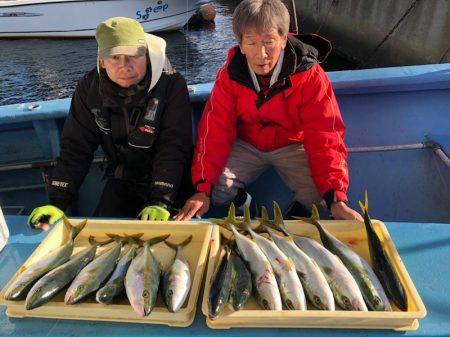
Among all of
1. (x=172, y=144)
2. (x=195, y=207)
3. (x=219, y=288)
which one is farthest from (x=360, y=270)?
(x=172, y=144)

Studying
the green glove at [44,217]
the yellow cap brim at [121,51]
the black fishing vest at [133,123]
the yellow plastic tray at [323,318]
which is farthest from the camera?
the black fishing vest at [133,123]

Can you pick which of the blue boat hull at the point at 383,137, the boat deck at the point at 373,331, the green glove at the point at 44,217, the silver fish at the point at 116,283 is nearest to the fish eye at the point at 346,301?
the boat deck at the point at 373,331

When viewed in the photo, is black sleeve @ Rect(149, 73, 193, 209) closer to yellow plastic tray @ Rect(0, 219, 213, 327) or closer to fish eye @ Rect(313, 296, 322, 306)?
yellow plastic tray @ Rect(0, 219, 213, 327)

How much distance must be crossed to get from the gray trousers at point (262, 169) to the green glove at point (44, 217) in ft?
3.96

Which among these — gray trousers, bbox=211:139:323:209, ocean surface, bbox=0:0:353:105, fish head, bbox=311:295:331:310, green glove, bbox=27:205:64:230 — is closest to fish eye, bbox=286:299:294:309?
fish head, bbox=311:295:331:310

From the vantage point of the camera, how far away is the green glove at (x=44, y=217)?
95.3 inches

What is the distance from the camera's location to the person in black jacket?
2676 millimetres

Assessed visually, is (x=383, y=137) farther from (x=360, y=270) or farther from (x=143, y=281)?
(x=143, y=281)

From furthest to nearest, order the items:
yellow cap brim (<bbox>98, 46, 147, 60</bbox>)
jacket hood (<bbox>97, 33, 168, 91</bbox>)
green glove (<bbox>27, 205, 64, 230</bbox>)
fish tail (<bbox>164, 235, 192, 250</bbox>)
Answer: jacket hood (<bbox>97, 33, 168, 91</bbox>) < yellow cap brim (<bbox>98, 46, 147, 60</bbox>) < green glove (<bbox>27, 205, 64, 230</bbox>) < fish tail (<bbox>164, 235, 192, 250</bbox>)

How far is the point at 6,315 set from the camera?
1.78m

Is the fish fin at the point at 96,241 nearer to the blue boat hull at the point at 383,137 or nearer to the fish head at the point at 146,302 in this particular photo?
the fish head at the point at 146,302

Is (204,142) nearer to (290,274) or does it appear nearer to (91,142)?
(91,142)

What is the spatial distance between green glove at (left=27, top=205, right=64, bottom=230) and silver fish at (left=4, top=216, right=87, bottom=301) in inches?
11.0

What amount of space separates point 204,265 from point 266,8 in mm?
1687
